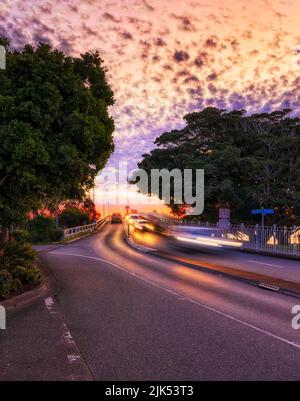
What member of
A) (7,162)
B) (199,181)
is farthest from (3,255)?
(199,181)

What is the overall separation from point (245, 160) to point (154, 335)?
25.5 metres

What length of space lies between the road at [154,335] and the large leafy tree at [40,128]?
Result: 335cm

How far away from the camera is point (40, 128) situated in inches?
441

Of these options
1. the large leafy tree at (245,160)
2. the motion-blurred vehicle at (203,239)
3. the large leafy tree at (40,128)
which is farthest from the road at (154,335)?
the large leafy tree at (245,160)

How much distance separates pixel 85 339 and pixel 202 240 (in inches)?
1149

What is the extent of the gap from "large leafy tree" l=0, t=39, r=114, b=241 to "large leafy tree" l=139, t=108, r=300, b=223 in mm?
19671

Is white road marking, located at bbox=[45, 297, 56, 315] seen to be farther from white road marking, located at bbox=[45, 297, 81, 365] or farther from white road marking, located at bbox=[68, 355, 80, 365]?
white road marking, located at bbox=[68, 355, 80, 365]

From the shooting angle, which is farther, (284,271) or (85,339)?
(284,271)

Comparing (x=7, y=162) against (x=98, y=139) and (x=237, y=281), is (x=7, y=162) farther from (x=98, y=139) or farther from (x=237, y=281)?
(x=237, y=281)

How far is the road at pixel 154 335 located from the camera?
5484 mm

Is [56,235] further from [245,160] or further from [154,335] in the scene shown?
[154,335]

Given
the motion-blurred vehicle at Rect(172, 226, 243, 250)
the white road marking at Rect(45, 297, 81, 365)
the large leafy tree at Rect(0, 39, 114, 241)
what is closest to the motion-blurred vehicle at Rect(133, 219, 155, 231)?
the motion-blurred vehicle at Rect(172, 226, 243, 250)

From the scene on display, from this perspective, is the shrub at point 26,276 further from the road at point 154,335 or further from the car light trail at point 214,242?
the car light trail at point 214,242

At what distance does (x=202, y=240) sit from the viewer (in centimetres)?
3562
